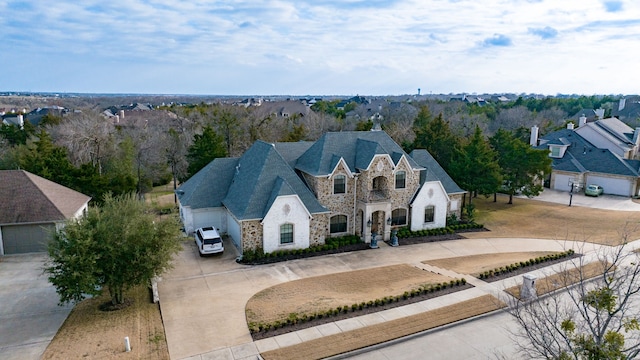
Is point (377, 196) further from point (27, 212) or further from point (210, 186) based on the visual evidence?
point (27, 212)

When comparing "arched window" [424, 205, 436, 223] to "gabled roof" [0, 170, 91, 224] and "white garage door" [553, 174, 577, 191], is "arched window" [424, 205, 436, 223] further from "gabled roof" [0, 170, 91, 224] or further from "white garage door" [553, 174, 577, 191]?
"white garage door" [553, 174, 577, 191]

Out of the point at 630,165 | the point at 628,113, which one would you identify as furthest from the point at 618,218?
the point at 628,113

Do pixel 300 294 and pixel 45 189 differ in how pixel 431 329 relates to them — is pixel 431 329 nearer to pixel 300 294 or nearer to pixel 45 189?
pixel 300 294

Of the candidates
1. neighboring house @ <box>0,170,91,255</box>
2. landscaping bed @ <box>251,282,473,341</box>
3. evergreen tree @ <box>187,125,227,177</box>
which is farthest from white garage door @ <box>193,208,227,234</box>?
landscaping bed @ <box>251,282,473,341</box>

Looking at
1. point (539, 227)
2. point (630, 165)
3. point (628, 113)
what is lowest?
point (539, 227)

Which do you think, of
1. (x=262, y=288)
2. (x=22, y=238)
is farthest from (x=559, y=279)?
(x=22, y=238)
